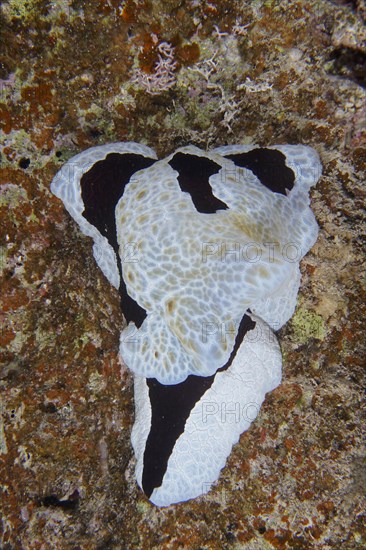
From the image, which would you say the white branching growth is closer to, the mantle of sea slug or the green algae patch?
the mantle of sea slug

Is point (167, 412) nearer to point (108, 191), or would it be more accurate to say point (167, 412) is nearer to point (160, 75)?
point (108, 191)

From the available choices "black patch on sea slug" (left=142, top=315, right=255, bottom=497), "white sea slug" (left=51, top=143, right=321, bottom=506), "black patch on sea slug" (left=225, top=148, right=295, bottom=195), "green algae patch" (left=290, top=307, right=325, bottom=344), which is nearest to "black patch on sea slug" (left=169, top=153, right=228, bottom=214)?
"white sea slug" (left=51, top=143, right=321, bottom=506)

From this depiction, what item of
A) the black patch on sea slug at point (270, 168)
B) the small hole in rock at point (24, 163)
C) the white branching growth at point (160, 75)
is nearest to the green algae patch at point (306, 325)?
the black patch on sea slug at point (270, 168)

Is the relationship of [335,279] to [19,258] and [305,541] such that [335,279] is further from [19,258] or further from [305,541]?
[19,258]

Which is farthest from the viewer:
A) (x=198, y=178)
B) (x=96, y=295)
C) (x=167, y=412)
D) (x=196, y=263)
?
(x=96, y=295)

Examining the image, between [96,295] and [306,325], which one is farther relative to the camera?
[96,295]

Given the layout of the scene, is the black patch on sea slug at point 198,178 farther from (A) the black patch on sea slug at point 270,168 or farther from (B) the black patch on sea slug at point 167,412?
(B) the black patch on sea slug at point 167,412

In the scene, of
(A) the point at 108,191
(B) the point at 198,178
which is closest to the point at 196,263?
(B) the point at 198,178
